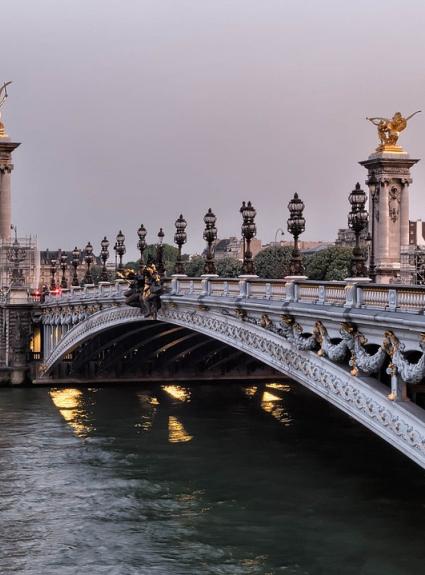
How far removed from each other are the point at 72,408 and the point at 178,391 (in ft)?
25.7

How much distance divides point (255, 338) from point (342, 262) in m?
52.1

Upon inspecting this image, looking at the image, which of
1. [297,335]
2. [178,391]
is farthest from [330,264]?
[297,335]

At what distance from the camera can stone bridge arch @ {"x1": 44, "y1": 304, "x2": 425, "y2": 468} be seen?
930 inches

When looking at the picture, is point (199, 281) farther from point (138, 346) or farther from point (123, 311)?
point (138, 346)

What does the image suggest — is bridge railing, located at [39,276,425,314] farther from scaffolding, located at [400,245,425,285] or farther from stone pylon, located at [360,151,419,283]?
stone pylon, located at [360,151,419,283]

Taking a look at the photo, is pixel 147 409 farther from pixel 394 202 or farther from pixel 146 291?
pixel 394 202

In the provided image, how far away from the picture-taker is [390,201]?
60906mm

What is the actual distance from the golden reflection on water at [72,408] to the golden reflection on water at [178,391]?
4.48 m

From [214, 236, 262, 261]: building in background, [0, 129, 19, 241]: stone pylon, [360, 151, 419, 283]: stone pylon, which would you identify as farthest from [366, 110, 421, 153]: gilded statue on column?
[214, 236, 262, 261]: building in background

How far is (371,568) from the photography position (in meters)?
25.6

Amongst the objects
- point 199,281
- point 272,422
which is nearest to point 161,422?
point 272,422

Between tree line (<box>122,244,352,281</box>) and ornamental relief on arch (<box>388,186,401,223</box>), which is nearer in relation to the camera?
ornamental relief on arch (<box>388,186,401,223</box>)

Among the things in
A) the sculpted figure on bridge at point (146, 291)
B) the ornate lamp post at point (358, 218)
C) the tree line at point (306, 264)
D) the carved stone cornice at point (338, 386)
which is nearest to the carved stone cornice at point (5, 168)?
the tree line at point (306, 264)

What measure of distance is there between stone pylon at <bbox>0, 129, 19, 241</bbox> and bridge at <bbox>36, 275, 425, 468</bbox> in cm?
5383
